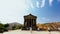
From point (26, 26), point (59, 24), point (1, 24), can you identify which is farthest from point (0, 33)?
point (59, 24)

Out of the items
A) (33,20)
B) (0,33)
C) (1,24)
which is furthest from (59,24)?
(0,33)

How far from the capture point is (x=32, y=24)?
2522cm

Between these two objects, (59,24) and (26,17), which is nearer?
(26,17)

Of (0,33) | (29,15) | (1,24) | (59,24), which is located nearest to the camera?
(0,33)

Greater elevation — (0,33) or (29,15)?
(29,15)

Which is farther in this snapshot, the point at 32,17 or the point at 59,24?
the point at 59,24

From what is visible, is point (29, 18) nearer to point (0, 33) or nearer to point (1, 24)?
point (0, 33)

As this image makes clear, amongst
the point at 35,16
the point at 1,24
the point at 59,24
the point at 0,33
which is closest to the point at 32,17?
the point at 35,16

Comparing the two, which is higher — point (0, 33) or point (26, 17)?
point (26, 17)

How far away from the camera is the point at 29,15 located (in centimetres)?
2434

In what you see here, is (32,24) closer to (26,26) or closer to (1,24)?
(26,26)

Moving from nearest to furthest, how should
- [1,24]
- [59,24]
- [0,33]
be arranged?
1. [0,33]
2. [1,24]
3. [59,24]

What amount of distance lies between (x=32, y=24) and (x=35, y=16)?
128cm

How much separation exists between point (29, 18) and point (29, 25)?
3.43 ft
